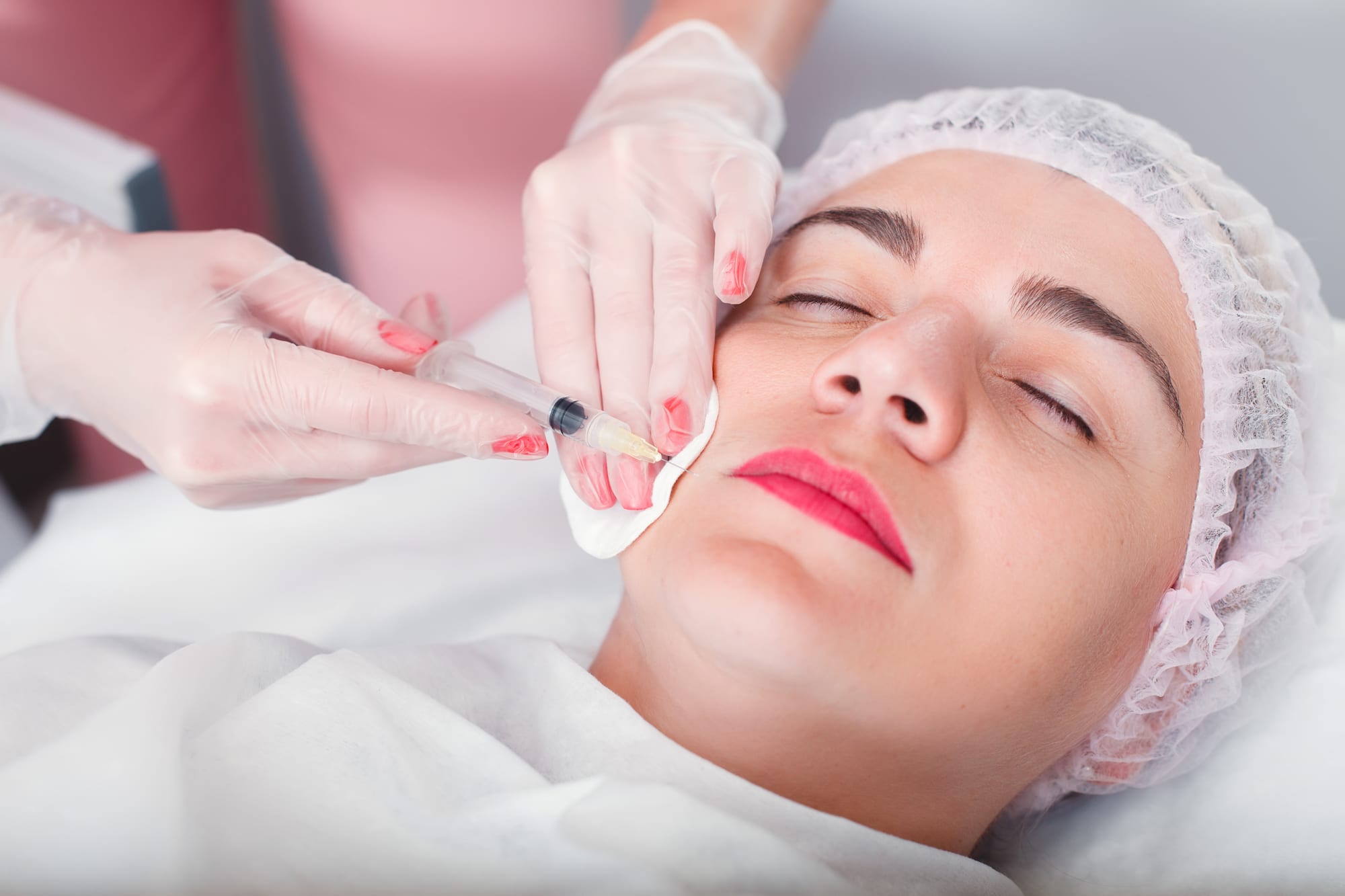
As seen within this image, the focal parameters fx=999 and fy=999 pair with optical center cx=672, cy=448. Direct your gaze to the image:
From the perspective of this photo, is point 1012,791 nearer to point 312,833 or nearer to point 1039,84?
point 312,833

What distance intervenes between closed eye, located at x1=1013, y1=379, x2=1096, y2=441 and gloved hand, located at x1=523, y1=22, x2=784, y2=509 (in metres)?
0.39

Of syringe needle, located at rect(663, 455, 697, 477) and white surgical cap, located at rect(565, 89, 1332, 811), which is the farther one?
white surgical cap, located at rect(565, 89, 1332, 811)

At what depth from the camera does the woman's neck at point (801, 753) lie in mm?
1182

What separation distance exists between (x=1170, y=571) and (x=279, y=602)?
1.56 metres

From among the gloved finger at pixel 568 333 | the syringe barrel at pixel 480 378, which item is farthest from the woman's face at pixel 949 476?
the syringe barrel at pixel 480 378

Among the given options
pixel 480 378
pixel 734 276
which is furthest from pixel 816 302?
pixel 480 378

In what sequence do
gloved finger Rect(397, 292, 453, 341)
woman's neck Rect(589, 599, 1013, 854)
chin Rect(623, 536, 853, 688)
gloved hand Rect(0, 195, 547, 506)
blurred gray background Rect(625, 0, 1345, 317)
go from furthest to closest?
blurred gray background Rect(625, 0, 1345, 317), gloved finger Rect(397, 292, 453, 341), gloved hand Rect(0, 195, 547, 506), woman's neck Rect(589, 599, 1013, 854), chin Rect(623, 536, 853, 688)

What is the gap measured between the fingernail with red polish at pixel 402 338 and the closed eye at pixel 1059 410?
795 millimetres

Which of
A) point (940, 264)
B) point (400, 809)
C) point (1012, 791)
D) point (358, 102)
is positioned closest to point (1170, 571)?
point (1012, 791)

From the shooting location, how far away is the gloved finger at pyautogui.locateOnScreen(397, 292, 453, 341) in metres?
1.55

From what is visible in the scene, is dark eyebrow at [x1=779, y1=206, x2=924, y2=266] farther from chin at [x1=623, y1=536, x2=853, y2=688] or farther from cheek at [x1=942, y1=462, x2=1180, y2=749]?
chin at [x1=623, y1=536, x2=853, y2=688]

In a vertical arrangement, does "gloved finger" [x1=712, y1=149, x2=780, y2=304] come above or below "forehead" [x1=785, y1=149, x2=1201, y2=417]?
below

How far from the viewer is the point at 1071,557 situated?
1.17 metres

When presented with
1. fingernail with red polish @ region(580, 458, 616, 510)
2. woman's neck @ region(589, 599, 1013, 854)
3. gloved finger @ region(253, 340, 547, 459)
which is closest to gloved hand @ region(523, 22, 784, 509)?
fingernail with red polish @ region(580, 458, 616, 510)
